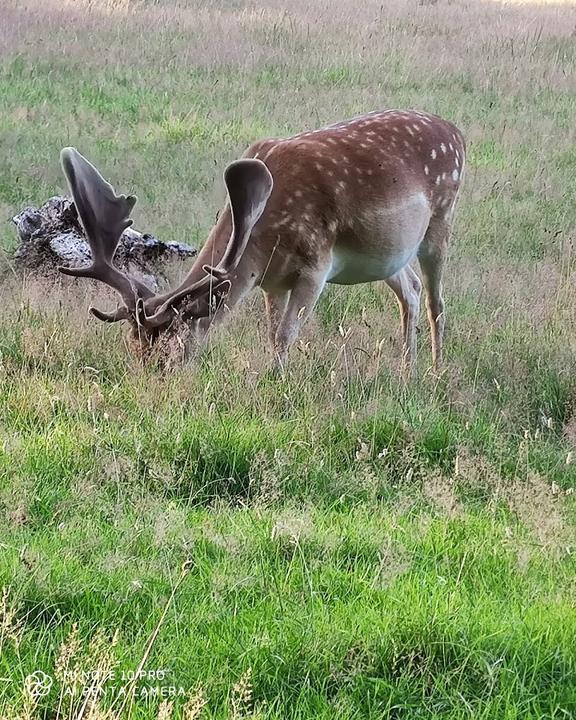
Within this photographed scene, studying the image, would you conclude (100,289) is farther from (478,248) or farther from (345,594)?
(345,594)

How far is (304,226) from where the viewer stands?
5414 mm

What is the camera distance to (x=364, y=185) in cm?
573

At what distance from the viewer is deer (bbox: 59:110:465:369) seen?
16.3 feet

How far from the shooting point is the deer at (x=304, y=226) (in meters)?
4.98

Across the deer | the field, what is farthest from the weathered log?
the deer

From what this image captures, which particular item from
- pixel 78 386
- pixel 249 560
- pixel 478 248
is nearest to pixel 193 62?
pixel 478 248

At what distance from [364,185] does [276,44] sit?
37.5 ft

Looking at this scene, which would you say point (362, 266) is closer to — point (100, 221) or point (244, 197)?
point (244, 197)

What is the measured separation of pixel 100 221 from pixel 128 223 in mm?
164

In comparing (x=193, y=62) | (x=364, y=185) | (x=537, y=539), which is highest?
(x=364, y=185)

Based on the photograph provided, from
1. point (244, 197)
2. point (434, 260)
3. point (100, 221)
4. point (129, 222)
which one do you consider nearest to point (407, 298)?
point (434, 260)

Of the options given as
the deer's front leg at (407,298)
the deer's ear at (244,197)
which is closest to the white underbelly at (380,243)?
the deer's front leg at (407,298)

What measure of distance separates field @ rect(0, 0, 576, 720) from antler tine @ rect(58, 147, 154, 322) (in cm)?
39

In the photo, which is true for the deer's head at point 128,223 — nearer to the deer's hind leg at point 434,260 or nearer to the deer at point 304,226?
the deer at point 304,226
